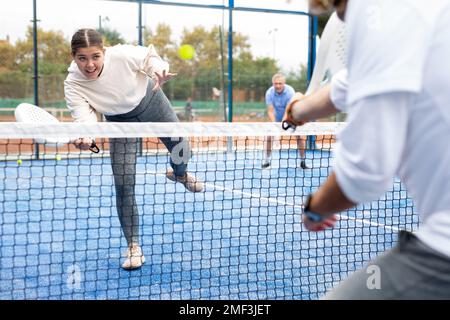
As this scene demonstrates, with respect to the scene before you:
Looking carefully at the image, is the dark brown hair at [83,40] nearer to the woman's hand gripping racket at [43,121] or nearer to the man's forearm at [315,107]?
the woman's hand gripping racket at [43,121]

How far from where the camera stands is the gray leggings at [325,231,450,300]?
49.2 inches

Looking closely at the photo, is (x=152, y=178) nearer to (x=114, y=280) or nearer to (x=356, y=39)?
(x=114, y=280)

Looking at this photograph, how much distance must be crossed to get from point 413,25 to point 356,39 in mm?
112

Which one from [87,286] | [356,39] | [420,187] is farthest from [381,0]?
[87,286]

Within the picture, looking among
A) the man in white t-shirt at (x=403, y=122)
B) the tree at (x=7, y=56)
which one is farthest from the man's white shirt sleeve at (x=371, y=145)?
the tree at (x=7, y=56)

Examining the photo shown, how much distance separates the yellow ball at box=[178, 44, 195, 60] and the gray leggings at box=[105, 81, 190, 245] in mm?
9191

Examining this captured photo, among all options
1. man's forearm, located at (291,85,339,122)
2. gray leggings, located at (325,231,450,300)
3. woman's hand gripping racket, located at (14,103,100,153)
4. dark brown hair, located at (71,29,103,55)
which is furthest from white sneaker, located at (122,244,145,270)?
gray leggings, located at (325,231,450,300)

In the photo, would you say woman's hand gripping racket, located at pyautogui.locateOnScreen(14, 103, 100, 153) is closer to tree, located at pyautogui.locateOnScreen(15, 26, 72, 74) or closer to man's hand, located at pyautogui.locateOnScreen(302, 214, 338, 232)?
man's hand, located at pyautogui.locateOnScreen(302, 214, 338, 232)

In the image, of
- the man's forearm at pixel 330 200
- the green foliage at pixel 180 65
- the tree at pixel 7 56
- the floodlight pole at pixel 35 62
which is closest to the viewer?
the man's forearm at pixel 330 200

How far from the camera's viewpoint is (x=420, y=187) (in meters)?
1.23

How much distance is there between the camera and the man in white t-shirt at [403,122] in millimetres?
1072

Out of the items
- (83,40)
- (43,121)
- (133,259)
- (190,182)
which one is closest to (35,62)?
(190,182)

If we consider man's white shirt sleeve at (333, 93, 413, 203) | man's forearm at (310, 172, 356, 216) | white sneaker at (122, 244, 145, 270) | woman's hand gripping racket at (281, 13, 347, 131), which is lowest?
white sneaker at (122, 244, 145, 270)

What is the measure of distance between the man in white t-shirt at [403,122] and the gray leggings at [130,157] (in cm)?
265
